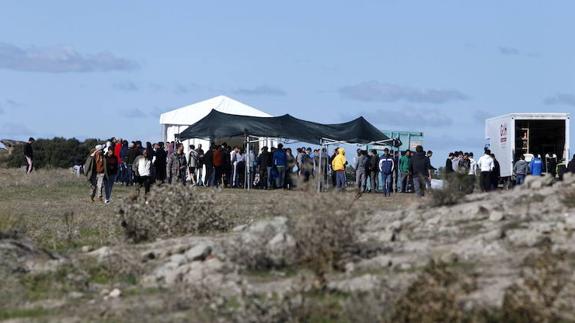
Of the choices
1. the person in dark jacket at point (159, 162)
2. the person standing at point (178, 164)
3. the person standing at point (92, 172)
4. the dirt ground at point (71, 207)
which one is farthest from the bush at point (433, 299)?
the person standing at point (178, 164)

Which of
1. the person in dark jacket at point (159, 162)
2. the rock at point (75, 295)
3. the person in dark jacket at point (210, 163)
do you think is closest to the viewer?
the rock at point (75, 295)

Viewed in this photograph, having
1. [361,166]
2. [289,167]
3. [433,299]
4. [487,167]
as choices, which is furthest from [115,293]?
[289,167]

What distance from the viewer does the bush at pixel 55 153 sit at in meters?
73.1

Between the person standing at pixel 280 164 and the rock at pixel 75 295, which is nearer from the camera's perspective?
the rock at pixel 75 295

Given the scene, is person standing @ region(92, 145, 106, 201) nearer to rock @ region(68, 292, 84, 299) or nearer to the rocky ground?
the rocky ground

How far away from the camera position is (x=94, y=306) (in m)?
12.6

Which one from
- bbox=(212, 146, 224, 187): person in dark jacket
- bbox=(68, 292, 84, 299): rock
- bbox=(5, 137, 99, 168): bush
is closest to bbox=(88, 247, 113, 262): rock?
bbox=(68, 292, 84, 299): rock

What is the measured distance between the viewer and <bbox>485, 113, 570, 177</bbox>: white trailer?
45.4 m

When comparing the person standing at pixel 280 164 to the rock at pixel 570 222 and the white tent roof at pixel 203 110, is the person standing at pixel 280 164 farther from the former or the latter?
the rock at pixel 570 222

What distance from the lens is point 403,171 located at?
4234cm

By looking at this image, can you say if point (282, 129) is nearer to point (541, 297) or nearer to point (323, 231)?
point (323, 231)

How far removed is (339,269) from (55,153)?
63878mm

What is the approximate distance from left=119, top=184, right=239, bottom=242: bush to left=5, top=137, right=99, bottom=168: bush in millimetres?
53362

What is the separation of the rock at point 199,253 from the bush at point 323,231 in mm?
1297
